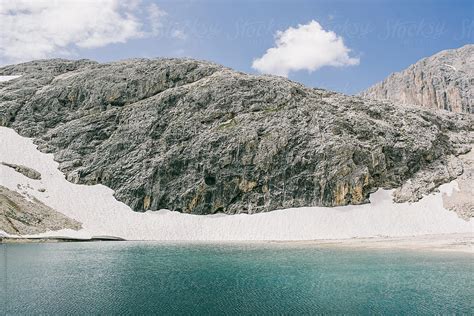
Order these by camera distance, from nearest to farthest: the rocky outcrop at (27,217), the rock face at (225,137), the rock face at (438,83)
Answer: the rocky outcrop at (27,217) < the rock face at (225,137) < the rock face at (438,83)

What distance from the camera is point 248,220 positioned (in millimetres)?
59594

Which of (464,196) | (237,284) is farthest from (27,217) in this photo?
(464,196)

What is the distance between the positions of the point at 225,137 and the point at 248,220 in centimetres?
1589

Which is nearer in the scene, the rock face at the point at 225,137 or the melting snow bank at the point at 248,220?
the melting snow bank at the point at 248,220

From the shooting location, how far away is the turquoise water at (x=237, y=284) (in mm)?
16391

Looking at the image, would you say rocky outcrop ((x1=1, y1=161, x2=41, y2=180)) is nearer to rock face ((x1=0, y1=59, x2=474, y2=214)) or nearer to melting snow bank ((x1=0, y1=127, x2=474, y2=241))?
melting snow bank ((x1=0, y1=127, x2=474, y2=241))

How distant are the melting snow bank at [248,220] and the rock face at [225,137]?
215 cm

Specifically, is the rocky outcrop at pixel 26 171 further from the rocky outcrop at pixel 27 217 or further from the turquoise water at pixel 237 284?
the turquoise water at pixel 237 284

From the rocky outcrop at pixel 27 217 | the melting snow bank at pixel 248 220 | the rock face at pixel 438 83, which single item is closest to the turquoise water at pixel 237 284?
the rocky outcrop at pixel 27 217

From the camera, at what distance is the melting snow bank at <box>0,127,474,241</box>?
5494 centimetres

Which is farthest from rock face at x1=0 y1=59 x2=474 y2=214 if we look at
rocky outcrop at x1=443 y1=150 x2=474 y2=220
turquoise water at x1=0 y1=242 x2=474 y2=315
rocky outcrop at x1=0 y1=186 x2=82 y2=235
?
turquoise water at x1=0 y1=242 x2=474 y2=315

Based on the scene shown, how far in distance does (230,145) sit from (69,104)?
37.9 m

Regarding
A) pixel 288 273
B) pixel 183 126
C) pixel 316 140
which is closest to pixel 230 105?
pixel 183 126

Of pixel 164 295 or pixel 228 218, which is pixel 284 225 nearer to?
pixel 228 218
